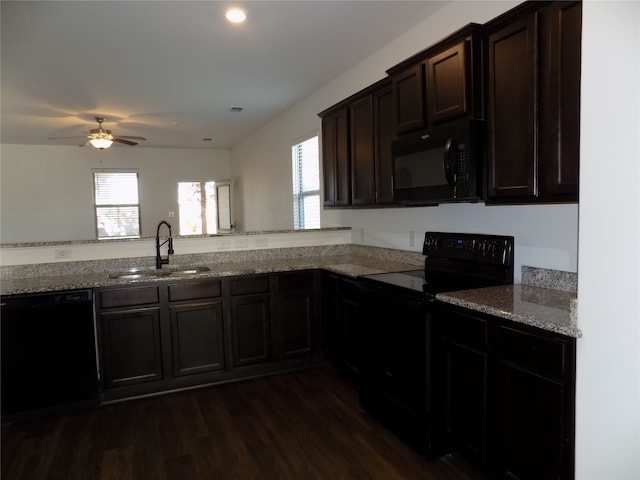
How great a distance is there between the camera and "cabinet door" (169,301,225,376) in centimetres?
325

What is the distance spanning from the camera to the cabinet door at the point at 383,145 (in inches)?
121

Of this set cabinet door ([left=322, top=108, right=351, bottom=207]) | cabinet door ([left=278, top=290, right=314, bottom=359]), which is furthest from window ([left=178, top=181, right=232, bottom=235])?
cabinet door ([left=278, top=290, right=314, bottom=359])

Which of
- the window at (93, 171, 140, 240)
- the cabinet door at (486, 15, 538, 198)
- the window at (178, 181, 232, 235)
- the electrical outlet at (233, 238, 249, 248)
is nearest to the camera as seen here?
the cabinet door at (486, 15, 538, 198)

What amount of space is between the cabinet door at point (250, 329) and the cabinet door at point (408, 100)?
1.71 m

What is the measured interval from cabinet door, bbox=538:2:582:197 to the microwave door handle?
45 centimetres

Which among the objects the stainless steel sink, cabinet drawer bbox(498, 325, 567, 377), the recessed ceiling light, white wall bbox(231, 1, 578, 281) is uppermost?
the recessed ceiling light

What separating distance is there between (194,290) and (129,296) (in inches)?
17.9

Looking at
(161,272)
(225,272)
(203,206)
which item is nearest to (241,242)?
(225,272)

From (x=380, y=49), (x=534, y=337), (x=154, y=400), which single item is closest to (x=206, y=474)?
(x=154, y=400)

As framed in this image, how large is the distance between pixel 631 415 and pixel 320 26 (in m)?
2.93

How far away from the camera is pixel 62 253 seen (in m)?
3.37

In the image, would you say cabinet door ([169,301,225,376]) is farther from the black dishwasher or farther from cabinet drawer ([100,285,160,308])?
the black dishwasher

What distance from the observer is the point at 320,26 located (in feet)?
10.2

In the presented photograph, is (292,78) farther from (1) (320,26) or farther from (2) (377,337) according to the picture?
(2) (377,337)
